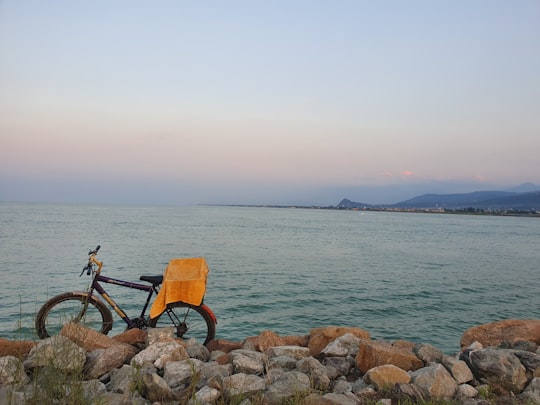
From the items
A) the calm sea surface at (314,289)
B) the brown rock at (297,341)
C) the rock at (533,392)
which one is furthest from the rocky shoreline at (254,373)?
the calm sea surface at (314,289)

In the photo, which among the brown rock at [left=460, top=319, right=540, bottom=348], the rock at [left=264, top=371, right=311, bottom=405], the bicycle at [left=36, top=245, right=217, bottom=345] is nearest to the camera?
the rock at [left=264, top=371, right=311, bottom=405]

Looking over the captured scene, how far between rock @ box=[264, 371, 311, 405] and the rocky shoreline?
1 centimetres

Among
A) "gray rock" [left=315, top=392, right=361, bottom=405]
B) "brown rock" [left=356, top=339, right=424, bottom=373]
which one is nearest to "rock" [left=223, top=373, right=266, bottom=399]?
"gray rock" [left=315, top=392, right=361, bottom=405]

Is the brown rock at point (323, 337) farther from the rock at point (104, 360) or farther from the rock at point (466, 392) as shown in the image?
the rock at point (104, 360)

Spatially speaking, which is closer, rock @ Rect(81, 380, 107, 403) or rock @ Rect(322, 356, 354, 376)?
rock @ Rect(81, 380, 107, 403)

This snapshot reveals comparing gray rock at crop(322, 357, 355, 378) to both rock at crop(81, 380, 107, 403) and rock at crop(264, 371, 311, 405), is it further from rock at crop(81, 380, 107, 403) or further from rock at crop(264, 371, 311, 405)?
rock at crop(81, 380, 107, 403)

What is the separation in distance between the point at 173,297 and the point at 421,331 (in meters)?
8.52

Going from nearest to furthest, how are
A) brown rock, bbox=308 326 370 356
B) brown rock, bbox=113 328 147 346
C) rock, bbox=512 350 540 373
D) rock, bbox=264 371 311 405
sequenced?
rock, bbox=264 371 311 405 < rock, bbox=512 350 540 373 < brown rock, bbox=113 328 147 346 < brown rock, bbox=308 326 370 356

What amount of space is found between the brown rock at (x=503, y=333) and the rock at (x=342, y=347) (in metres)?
2.82

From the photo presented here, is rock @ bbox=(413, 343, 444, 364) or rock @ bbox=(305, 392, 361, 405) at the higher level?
rock @ bbox=(305, 392, 361, 405)

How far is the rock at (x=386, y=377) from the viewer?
5.30 metres

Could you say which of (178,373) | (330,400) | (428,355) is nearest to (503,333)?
(428,355)

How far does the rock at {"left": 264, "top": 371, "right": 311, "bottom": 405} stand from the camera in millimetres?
4723

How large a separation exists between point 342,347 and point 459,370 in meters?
1.81
